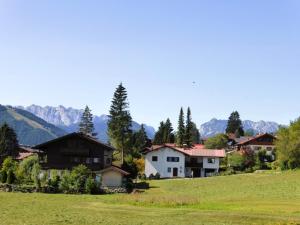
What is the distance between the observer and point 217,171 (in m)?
119

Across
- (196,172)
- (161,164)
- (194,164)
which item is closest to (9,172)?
(161,164)

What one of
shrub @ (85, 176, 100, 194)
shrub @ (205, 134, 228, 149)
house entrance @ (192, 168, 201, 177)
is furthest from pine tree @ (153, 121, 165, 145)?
shrub @ (85, 176, 100, 194)

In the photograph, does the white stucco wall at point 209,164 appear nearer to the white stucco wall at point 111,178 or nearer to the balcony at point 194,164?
the balcony at point 194,164

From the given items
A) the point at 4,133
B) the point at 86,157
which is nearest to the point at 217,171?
the point at 86,157

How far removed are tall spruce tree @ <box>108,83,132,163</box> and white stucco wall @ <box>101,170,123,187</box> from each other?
27333 millimetres

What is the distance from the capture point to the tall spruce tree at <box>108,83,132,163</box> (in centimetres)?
11069

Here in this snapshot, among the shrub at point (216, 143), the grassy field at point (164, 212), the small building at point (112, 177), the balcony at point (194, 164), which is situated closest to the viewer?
the grassy field at point (164, 212)

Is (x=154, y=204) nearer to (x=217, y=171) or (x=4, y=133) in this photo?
(x=217, y=171)

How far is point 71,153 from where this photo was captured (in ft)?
289

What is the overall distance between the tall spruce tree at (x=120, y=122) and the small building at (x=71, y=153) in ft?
68.0

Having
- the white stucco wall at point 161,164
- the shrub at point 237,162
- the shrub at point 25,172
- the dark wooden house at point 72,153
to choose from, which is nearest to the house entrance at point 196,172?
the white stucco wall at point 161,164

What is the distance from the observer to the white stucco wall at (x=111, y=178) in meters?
82.1

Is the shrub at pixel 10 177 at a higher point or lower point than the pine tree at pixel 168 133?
lower

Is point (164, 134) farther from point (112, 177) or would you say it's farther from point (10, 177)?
point (10, 177)
